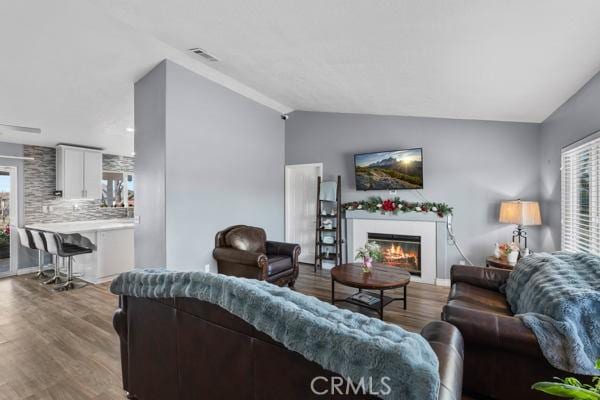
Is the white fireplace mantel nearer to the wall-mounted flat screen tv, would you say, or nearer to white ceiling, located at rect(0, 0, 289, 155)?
the wall-mounted flat screen tv

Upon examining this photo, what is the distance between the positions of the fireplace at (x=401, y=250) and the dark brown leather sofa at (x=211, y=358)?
133 inches

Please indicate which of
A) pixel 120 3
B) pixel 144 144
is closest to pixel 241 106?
pixel 144 144

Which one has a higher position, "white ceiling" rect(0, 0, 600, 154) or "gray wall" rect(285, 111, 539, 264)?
"white ceiling" rect(0, 0, 600, 154)

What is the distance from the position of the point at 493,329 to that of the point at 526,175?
3.28 metres

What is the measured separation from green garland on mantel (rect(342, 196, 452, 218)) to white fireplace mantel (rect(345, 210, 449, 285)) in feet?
0.22

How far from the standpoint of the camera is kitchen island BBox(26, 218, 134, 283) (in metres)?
4.45

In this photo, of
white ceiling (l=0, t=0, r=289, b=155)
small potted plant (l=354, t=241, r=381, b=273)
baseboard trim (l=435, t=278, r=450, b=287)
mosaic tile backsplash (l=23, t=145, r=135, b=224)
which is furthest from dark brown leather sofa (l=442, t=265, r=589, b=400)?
mosaic tile backsplash (l=23, t=145, r=135, b=224)

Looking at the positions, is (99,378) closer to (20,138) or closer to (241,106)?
(241,106)

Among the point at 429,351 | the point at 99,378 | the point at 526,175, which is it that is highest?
the point at 526,175

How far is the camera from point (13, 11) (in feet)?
7.54

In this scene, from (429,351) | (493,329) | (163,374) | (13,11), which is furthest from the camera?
(13,11)

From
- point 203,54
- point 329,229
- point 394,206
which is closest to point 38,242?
point 203,54

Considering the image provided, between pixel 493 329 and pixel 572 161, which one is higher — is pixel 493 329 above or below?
below

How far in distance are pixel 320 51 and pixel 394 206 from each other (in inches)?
110
